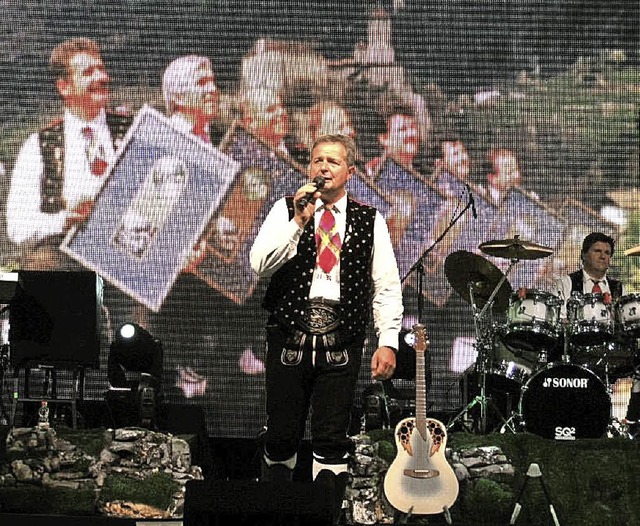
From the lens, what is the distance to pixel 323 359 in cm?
422

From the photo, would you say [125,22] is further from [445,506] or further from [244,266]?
[445,506]

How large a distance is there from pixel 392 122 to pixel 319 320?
303cm

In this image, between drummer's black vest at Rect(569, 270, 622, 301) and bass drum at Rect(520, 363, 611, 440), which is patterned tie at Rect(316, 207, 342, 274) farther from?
drummer's black vest at Rect(569, 270, 622, 301)

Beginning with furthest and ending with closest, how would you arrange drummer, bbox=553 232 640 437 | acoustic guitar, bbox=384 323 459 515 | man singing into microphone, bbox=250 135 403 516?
drummer, bbox=553 232 640 437
acoustic guitar, bbox=384 323 459 515
man singing into microphone, bbox=250 135 403 516

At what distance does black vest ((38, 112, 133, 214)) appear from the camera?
7.03m

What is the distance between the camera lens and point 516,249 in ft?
20.2

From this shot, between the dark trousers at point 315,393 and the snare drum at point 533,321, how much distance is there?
2143 mm

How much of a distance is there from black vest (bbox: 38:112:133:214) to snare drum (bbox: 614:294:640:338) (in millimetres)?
3150

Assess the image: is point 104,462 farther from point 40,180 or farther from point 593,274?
point 593,274

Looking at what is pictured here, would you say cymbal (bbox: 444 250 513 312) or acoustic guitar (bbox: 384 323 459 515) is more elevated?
cymbal (bbox: 444 250 513 312)

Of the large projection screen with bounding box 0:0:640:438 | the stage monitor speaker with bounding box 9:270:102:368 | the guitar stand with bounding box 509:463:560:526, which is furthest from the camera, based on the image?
the large projection screen with bounding box 0:0:640:438

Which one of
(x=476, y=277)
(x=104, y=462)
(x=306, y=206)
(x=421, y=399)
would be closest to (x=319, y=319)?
(x=306, y=206)

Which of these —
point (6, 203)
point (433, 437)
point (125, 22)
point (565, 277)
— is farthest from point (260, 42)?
point (433, 437)

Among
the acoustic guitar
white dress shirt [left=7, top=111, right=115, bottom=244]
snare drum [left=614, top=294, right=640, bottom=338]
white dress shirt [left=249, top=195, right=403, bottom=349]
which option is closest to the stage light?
white dress shirt [left=7, top=111, right=115, bottom=244]
